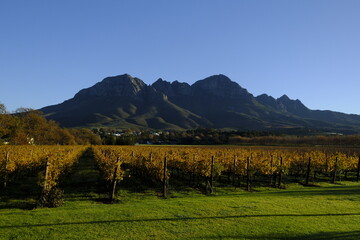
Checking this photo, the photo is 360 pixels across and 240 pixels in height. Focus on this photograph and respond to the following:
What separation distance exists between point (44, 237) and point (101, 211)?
3.54 m

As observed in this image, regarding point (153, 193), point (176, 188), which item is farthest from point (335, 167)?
point (153, 193)

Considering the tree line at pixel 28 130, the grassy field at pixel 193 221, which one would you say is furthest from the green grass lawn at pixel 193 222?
the tree line at pixel 28 130

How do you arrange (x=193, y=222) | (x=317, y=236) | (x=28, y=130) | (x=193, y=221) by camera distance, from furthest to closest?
(x=28, y=130) < (x=193, y=221) < (x=193, y=222) < (x=317, y=236)

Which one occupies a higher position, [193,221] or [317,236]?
[317,236]

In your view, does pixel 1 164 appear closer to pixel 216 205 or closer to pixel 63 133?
pixel 216 205

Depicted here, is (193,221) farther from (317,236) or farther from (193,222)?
(317,236)

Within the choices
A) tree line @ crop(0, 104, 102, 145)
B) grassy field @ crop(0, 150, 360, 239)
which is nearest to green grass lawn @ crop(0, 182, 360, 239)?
grassy field @ crop(0, 150, 360, 239)

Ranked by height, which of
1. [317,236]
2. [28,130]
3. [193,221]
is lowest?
[193,221]

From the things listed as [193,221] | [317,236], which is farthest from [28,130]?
[317,236]

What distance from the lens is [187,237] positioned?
926 centimetres

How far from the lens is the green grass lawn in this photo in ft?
31.2

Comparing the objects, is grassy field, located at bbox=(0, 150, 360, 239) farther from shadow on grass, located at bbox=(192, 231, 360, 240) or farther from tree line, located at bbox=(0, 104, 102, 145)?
tree line, located at bbox=(0, 104, 102, 145)

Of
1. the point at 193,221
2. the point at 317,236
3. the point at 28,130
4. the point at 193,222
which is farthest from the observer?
the point at 28,130

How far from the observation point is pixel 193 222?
11.0m
